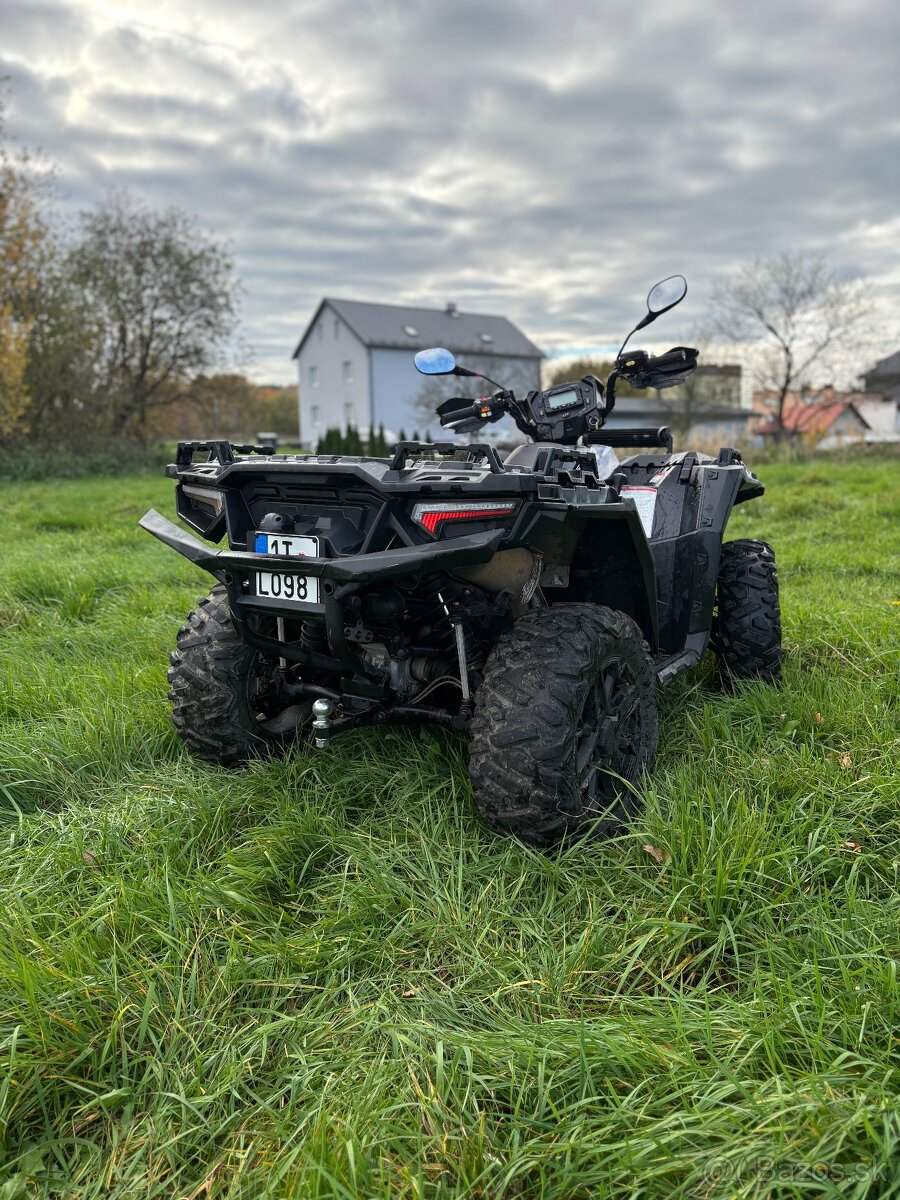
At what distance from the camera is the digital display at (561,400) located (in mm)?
3117

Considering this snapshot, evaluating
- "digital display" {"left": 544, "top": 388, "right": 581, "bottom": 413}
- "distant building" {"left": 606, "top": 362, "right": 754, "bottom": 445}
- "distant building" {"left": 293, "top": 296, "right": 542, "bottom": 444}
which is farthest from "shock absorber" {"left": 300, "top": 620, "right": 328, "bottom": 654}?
"distant building" {"left": 293, "top": 296, "right": 542, "bottom": 444}

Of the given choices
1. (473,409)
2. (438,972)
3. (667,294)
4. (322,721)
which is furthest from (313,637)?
(667,294)

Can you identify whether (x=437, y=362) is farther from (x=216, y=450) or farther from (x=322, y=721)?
(x=322, y=721)

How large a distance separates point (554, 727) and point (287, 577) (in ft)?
2.64

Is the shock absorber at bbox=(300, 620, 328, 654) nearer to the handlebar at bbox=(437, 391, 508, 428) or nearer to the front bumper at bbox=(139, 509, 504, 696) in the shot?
the front bumper at bbox=(139, 509, 504, 696)

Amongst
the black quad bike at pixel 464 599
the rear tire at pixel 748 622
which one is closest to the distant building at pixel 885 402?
the rear tire at pixel 748 622

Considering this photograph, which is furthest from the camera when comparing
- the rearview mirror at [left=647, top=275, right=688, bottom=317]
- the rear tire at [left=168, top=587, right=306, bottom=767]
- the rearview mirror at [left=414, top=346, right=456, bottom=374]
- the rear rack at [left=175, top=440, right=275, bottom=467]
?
the rearview mirror at [left=647, top=275, right=688, bottom=317]

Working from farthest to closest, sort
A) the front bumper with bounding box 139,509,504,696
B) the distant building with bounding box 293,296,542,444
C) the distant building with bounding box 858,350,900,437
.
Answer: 1. the distant building with bounding box 858,350,900,437
2. the distant building with bounding box 293,296,542,444
3. the front bumper with bounding box 139,509,504,696

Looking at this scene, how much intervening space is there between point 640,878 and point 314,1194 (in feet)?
3.49

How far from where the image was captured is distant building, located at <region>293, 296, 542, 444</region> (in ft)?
136

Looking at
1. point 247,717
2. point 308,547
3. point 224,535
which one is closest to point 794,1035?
point 308,547

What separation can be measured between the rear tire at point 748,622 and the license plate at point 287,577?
6.51 ft

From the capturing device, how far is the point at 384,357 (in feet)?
138

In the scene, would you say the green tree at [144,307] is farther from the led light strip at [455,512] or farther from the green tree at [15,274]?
the led light strip at [455,512]
